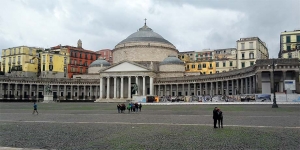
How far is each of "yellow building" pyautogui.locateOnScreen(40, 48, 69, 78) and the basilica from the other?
4357mm

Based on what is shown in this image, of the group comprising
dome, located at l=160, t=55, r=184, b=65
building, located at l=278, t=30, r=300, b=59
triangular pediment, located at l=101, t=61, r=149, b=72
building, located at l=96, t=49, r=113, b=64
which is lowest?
triangular pediment, located at l=101, t=61, r=149, b=72

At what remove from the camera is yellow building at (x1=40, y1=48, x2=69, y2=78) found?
96.7 meters

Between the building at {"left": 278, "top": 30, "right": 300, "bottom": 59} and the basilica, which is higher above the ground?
the building at {"left": 278, "top": 30, "right": 300, "bottom": 59}

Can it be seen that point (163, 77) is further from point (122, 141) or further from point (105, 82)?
point (122, 141)

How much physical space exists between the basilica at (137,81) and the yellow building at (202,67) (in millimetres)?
6621

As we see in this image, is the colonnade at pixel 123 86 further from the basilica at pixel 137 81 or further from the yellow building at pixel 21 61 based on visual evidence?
the yellow building at pixel 21 61

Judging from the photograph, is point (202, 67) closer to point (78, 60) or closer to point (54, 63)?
point (78, 60)

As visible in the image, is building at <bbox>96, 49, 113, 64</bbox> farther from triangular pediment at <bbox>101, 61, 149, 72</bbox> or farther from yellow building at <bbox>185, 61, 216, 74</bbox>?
triangular pediment at <bbox>101, 61, 149, 72</bbox>

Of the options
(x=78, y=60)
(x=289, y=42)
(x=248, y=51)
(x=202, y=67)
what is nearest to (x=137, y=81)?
(x=202, y=67)

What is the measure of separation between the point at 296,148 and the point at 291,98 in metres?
40.4

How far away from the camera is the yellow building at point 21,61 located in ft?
315

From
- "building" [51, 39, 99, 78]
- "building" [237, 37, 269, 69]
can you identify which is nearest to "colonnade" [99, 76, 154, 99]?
"building" [51, 39, 99, 78]

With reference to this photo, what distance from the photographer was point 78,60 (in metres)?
110

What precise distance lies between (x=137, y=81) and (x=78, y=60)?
31.5 m
